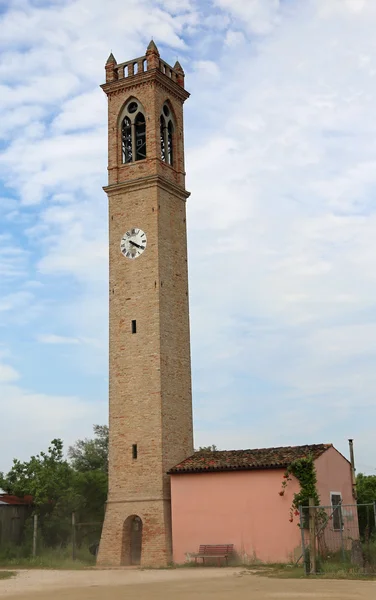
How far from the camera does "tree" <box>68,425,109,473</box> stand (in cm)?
4475

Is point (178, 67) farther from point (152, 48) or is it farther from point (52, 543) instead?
point (52, 543)

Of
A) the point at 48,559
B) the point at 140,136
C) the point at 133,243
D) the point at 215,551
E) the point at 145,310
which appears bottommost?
the point at 48,559

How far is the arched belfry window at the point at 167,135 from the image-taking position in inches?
1228

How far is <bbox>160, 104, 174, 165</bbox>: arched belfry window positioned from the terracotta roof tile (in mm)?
12262

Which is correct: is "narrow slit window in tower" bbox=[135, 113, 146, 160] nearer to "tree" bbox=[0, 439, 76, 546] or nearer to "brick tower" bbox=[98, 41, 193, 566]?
"brick tower" bbox=[98, 41, 193, 566]

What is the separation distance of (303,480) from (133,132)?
1557 centimetres

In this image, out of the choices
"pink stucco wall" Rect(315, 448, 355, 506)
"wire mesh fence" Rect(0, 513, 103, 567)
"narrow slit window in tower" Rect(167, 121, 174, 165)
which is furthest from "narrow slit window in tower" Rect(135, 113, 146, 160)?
"wire mesh fence" Rect(0, 513, 103, 567)

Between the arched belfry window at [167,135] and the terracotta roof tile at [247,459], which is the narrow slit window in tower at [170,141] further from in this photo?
the terracotta roof tile at [247,459]

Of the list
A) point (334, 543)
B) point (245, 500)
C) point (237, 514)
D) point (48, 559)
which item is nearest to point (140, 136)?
point (245, 500)

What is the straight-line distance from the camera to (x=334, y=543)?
82.6 feet

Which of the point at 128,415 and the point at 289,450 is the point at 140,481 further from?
the point at 289,450

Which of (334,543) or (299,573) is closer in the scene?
(299,573)

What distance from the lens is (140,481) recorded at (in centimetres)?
2681

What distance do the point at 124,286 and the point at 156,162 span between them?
509 centimetres
